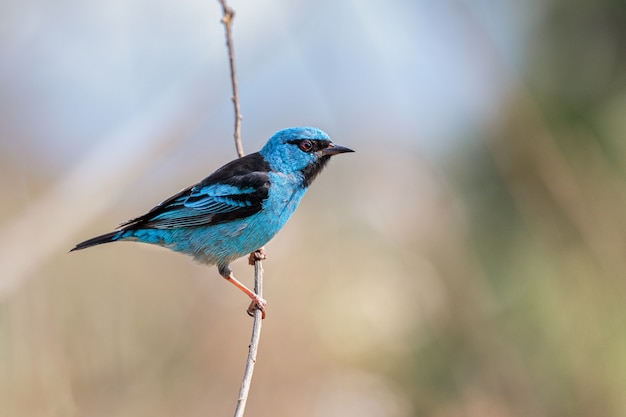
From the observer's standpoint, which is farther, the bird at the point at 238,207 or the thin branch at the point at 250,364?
the bird at the point at 238,207

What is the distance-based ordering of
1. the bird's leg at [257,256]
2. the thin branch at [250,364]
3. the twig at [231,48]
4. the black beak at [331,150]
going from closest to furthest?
the thin branch at [250,364] → the twig at [231,48] → the black beak at [331,150] → the bird's leg at [257,256]

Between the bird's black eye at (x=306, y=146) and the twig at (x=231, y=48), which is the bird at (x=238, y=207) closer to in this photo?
the bird's black eye at (x=306, y=146)

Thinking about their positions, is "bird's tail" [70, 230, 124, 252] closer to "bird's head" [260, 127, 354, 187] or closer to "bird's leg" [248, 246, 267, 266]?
"bird's leg" [248, 246, 267, 266]

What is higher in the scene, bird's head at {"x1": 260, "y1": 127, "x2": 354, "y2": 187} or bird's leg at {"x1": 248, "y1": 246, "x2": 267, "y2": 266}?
bird's head at {"x1": 260, "y1": 127, "x2": 354, "y2": 187}

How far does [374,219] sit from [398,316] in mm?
1120

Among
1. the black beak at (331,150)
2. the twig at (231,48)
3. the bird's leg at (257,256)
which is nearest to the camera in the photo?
the twig at (231,48)

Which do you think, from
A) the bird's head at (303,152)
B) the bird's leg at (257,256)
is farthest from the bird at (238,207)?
the bird's leg at (257,256)

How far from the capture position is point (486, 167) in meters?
8.20

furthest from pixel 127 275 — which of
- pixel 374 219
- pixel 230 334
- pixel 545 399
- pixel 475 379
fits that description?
pixel 545 399

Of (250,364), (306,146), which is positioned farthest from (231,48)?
(250,364)

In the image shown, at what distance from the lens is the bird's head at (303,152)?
17.6ft

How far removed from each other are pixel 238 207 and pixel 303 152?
0.70 m

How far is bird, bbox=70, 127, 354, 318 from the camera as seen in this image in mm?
5113

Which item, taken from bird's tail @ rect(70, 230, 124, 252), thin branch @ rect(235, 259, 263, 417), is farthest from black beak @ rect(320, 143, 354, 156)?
bird's tail @ rect(70, 230, 124, 252)
